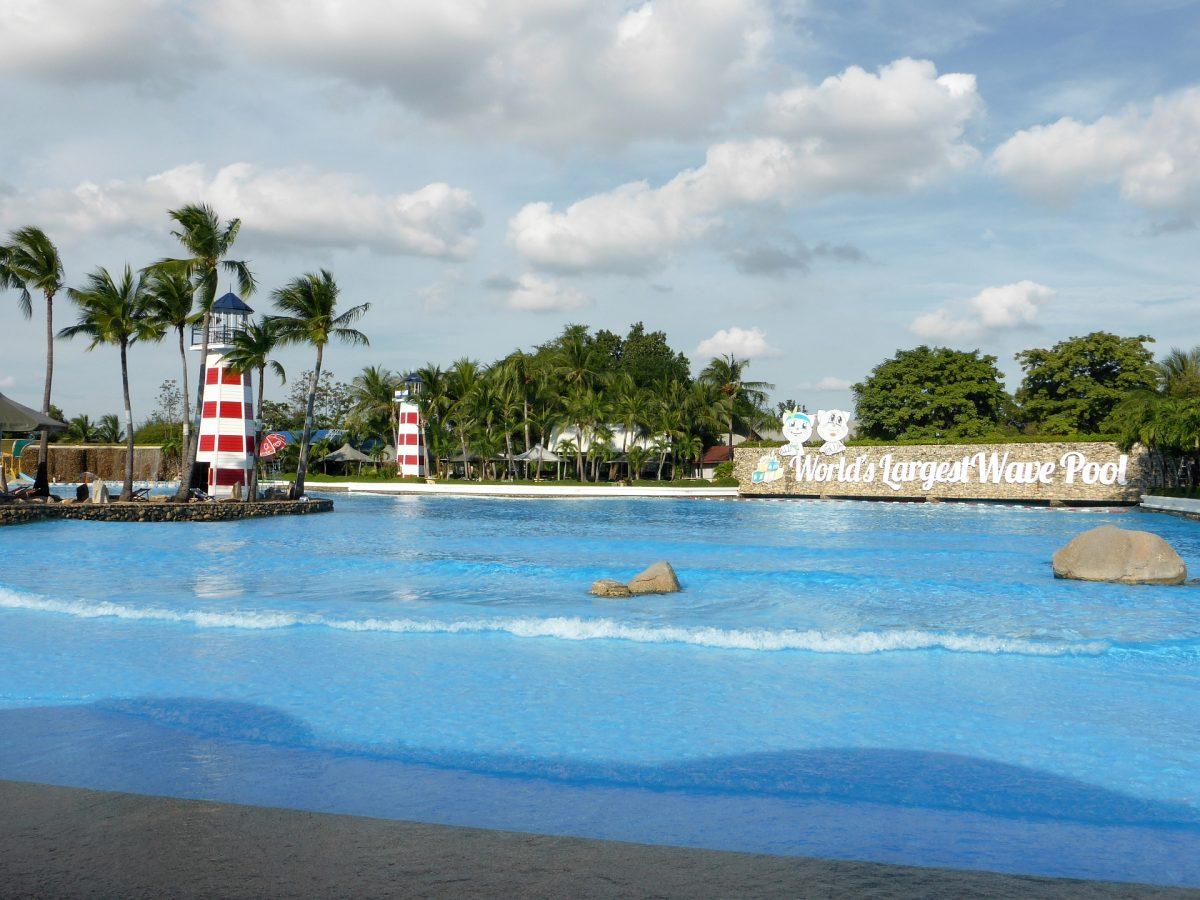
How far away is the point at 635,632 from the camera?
11.6 metres

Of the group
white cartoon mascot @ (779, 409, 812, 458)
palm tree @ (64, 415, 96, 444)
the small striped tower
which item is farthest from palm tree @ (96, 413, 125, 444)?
white cartoon mascot @ (779, 409, 812, 458)

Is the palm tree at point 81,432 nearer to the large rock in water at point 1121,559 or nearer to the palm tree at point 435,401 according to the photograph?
the palm tree at point 435,401

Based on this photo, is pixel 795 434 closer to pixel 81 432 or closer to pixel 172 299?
pixel 172 299

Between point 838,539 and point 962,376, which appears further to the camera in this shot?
point 962,376

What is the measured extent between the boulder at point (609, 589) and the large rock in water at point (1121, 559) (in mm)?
8281

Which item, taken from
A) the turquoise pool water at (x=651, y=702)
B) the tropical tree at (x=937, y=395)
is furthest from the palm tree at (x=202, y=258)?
the tropical tree at (x=937, y=395)

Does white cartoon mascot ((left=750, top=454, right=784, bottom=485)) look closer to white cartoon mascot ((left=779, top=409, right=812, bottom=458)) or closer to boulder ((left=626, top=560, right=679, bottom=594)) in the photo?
white cartoon mascot ((left=779, top=409, right=812, bottom=458))

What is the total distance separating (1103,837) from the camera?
212 inches

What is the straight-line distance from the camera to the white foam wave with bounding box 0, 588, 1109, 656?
11117 mm

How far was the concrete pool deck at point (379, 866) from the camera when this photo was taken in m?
3.74

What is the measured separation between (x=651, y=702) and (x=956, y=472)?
134 feet

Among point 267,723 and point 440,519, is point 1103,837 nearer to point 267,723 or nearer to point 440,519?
point 267,723

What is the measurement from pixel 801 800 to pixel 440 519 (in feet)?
91.8

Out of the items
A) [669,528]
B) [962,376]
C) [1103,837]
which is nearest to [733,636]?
[1103,837]
